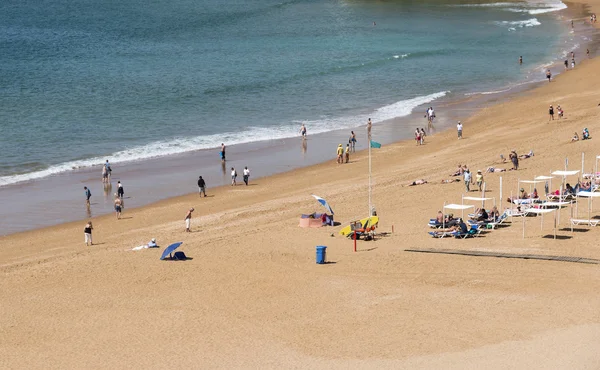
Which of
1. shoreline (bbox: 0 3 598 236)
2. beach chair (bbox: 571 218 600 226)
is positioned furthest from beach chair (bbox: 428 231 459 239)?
shoreline (bbox: 0 3 598 236)

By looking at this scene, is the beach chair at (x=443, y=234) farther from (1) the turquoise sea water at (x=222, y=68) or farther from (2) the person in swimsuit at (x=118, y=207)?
(1) the turquoise sea water at (x=222, y=68)

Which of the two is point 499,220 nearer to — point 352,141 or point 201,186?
point 201,186

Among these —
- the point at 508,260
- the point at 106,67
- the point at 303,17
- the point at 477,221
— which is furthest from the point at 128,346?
the point at 303,17

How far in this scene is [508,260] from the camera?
22.9 m

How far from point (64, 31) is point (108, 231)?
2515 inches

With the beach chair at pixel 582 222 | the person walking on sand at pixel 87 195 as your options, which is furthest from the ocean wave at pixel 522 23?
the beach chair at pixel 582 222

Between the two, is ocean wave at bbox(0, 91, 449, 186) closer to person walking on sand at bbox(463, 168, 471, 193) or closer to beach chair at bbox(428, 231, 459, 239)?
person walking on sand at bbox(463, 168, 471, 193)

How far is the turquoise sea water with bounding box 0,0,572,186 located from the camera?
46.0 meters

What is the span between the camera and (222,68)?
6725 cm

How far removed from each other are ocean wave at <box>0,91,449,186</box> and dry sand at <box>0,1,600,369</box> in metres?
8.29

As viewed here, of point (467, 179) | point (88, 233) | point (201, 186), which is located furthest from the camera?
point (201, 186)

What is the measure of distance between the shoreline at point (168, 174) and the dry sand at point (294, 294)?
184cm

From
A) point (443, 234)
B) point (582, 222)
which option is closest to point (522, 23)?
point (582, 222)

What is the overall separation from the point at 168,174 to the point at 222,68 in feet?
102
